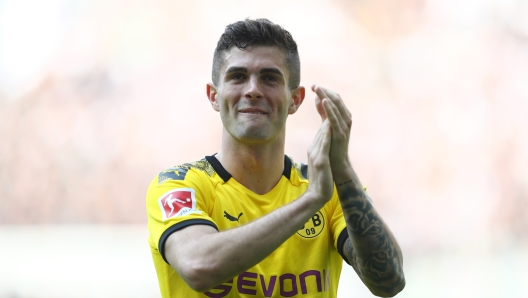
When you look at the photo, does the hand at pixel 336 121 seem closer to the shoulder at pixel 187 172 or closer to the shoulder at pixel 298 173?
the shoulder at pixel 298 173

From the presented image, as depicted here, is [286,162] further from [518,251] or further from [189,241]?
[518,251]

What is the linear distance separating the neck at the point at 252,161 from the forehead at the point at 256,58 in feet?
0.99

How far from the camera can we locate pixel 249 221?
2238mm

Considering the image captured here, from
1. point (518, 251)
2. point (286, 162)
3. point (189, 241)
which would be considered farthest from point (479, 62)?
point (189, 241)

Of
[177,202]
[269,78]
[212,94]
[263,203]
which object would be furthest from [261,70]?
[177,202]

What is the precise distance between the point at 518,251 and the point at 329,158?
133 inches

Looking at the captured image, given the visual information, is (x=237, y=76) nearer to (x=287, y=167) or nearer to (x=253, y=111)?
(x=253, y=111)

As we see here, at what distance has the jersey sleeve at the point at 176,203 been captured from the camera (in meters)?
1.92

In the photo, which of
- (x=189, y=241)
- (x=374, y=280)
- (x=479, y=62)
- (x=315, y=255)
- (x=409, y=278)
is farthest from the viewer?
(x=479, y=62)

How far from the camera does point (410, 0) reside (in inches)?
195

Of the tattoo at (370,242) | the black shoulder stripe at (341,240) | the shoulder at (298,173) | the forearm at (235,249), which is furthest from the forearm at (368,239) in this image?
the shoulder at (298,173)

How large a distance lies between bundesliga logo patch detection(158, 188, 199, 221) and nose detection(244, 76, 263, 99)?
453 millimetres

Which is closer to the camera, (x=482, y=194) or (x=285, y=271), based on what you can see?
(x=285, y=271)

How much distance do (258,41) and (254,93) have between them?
282 millimetres
